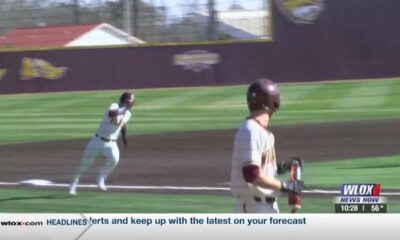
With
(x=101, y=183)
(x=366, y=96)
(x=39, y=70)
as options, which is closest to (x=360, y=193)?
(x=366, y=96)

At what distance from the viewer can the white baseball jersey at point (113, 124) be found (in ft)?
13.1

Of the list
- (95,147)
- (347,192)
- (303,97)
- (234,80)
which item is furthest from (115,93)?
(347,192)

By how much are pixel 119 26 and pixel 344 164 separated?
4.26 ft

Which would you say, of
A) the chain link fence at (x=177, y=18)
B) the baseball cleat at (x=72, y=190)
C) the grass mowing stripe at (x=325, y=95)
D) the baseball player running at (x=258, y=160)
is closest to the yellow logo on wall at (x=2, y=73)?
the chain link fence at (x=177, y=18)

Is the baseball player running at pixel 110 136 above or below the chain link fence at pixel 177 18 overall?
below

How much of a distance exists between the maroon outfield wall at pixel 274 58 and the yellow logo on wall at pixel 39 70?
23mm

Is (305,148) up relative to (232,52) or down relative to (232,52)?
down

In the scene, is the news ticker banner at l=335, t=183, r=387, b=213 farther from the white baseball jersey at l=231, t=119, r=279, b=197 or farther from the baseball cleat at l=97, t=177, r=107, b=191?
the baseball cleat at l=97, t=177, r=107, b=191

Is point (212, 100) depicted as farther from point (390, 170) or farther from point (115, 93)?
point (390, 170)

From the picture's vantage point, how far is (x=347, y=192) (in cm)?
388

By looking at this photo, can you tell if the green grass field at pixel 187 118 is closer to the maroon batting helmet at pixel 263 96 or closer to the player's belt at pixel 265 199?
the maroon batting helmet at pixel 263 96

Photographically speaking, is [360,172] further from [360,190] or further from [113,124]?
[113,124]

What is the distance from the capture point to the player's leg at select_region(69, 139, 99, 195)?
414 cm

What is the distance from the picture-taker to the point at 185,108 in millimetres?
3834
